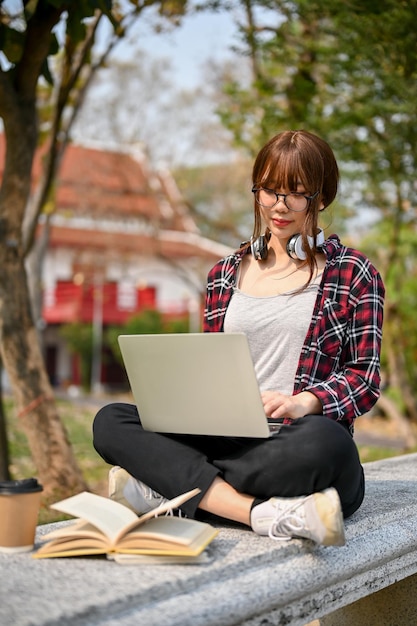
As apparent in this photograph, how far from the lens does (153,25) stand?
6805 mm

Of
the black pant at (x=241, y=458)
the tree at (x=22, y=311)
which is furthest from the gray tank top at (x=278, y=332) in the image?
the tree at (x=22, y=311)

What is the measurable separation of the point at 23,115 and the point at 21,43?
0.59m

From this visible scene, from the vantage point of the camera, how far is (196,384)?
2.16m

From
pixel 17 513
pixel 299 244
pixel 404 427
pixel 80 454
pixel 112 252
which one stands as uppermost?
pixel 299 244

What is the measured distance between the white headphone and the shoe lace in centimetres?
83

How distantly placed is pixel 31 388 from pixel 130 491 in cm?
254

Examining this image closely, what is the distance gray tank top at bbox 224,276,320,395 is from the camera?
8.30 ft

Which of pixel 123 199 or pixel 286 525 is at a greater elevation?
pixel 123 199

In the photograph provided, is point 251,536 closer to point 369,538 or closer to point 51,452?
point 369,538

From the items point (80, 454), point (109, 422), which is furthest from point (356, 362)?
point (80, 454)

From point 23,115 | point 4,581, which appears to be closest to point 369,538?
point 4,581

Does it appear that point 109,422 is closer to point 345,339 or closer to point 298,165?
point 345,339

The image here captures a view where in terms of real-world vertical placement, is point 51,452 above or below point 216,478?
below

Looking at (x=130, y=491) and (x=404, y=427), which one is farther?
(x=404, y=427)
